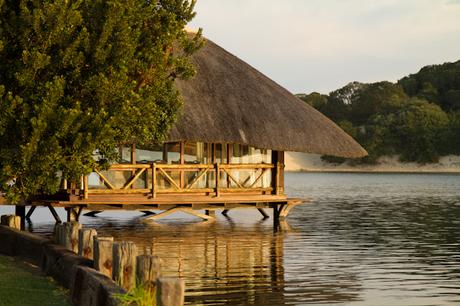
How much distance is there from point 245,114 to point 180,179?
3237mm

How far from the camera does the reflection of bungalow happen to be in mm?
27359

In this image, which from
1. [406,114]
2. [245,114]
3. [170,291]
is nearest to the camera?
[170,291]

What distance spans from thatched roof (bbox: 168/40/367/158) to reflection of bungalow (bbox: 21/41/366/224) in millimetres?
33

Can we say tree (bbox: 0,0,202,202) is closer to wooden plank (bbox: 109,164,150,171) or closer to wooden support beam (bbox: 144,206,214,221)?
wooden plank (bbox: 109,164,150,171)

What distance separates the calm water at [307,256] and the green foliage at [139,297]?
14.4ft

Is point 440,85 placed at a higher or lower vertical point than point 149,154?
higher

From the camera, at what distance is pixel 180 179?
28203mm

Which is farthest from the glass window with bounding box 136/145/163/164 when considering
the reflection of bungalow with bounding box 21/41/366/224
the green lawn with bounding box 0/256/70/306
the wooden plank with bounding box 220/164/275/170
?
the green lawn with bounding box 0/256/70/306

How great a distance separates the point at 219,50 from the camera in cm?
3322

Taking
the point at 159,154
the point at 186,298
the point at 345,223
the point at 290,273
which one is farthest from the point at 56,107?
the point at 345,223

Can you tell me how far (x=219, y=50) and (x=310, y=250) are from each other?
40.5 ft

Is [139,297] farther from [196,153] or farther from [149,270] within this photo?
[196,153]

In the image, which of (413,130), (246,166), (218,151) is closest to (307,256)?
(246,166)

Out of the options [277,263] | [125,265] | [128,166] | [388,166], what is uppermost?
[388,166]
